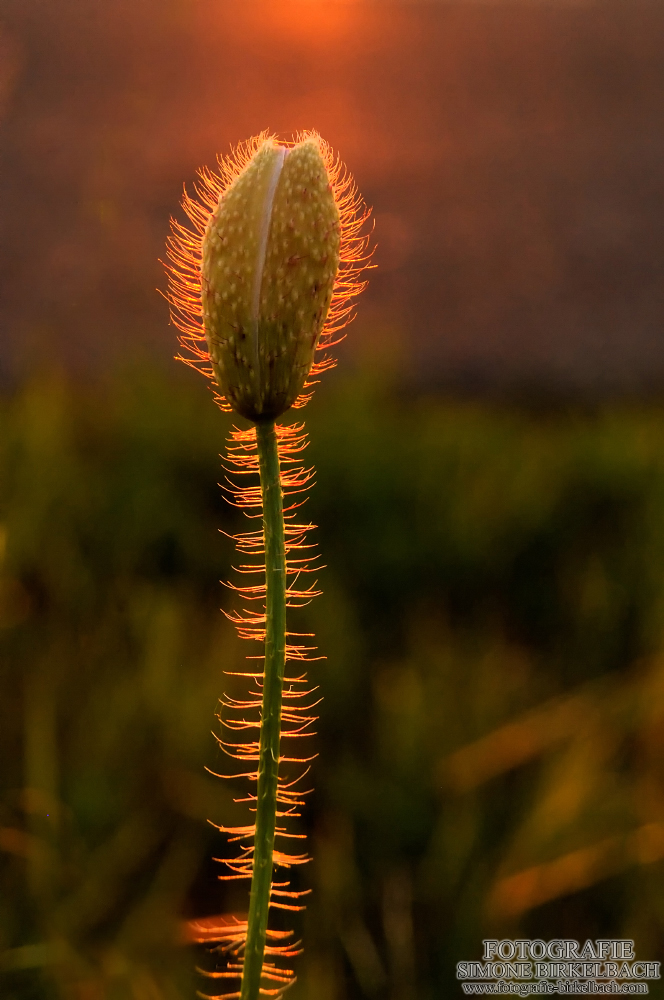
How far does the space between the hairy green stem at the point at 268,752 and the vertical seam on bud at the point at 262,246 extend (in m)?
0.03

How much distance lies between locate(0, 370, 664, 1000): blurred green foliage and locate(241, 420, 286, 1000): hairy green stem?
0.97 ft

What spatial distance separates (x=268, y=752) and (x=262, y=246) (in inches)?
4.1

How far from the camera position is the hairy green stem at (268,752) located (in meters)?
0.19

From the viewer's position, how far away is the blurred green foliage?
605 mm

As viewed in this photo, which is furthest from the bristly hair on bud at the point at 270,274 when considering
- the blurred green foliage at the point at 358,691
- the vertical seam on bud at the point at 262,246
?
the blurred green foliage at the point at 358,691

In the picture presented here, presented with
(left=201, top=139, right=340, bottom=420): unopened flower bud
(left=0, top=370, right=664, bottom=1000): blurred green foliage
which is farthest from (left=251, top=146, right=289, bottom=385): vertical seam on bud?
(left=0, top=370, right=664, bottom=1000): blurred green foliage

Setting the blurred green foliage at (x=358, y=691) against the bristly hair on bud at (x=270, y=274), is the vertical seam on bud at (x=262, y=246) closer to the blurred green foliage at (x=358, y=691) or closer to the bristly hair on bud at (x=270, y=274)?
the bristly hair on bud at (x=270, y=274)

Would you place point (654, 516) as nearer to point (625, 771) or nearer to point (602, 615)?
point (602, 615)

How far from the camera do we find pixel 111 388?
108 cm

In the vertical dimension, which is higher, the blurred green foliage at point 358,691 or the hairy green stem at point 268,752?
the blurred green foliage at point 358,691

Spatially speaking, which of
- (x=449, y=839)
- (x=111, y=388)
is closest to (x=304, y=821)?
(x=449, y=839)

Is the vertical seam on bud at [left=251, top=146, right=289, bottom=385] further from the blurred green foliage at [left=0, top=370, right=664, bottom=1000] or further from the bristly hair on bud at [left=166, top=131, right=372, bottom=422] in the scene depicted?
the blurred green foliage at [left=0, top=370, right=664, bottom=1000]

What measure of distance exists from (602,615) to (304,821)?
0.33 metres

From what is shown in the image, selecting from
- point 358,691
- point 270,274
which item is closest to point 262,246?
Result: point 270,274
